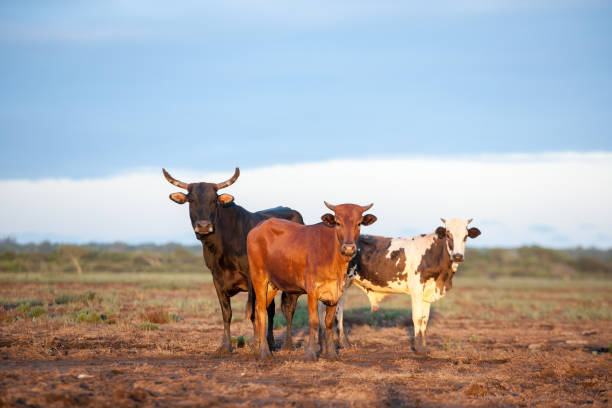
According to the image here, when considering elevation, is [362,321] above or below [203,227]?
below

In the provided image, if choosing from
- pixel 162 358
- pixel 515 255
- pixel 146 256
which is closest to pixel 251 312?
pixel 162 358

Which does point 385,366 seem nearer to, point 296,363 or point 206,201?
point 296,363

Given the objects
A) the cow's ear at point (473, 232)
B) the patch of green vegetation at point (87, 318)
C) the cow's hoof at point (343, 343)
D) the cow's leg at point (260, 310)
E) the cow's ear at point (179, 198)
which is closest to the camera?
the cow's leg at point (260, 310)

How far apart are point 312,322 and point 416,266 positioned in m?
3.87

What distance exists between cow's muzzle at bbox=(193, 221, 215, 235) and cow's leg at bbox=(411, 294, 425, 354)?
4.51m

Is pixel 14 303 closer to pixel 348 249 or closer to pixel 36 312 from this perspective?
pixel 36 312

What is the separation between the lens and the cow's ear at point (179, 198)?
1201 cm

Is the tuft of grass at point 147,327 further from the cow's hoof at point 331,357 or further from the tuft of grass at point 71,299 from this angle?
the tuft of grass at point 71,299

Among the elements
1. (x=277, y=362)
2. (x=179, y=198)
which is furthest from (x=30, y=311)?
(x=277, y=362)

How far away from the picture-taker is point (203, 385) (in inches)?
322

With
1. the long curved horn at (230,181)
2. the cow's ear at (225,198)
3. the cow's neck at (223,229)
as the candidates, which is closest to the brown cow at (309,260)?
the cow's neck at (223,229)

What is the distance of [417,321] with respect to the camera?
13180 millimetres

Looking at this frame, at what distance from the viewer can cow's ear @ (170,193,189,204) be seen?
39.4ft

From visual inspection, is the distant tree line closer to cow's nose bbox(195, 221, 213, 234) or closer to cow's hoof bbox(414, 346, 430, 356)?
cow's nose bbox(195, 221, 213, 234)
